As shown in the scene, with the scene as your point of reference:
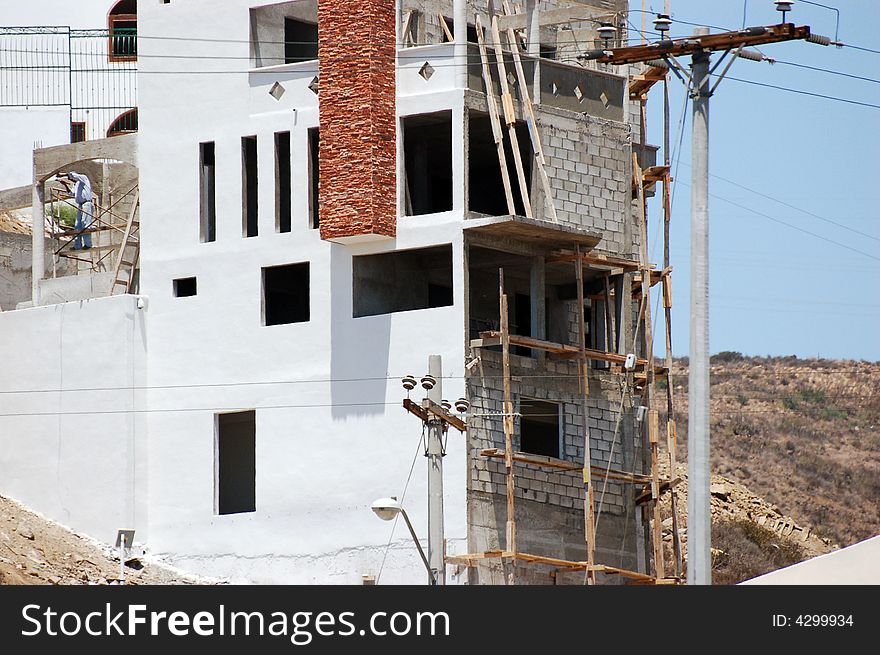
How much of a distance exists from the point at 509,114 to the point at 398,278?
516cm

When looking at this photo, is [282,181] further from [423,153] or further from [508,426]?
[508,426]

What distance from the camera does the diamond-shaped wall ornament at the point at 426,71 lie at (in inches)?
1909

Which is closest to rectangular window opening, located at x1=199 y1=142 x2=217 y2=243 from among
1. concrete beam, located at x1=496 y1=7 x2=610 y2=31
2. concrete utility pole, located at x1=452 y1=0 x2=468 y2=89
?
concrete utility pole, located at x1=452 y1=0 x2=468 y2=89

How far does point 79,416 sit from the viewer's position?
5159 cm

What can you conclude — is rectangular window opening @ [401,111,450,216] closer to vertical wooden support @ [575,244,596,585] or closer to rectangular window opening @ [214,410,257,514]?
vertical wooden support @ [575,244,596,585]

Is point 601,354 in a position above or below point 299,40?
below

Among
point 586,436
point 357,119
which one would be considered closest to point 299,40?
point 357,119

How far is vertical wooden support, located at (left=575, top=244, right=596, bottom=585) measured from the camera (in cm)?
4631

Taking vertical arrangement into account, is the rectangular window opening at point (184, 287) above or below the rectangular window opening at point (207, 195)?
below

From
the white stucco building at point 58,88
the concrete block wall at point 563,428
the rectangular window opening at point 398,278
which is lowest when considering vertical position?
the concrete block wall at point 563,428

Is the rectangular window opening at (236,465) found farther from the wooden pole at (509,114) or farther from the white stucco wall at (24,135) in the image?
the white stucco wall at (24,135)

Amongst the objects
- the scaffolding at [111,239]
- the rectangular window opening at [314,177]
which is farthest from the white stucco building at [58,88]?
the rectangular window opening at [314,177]

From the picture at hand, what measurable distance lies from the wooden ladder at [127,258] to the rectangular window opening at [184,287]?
1.91 meters

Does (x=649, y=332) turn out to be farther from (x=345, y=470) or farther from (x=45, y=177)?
(x=45, y=177)
